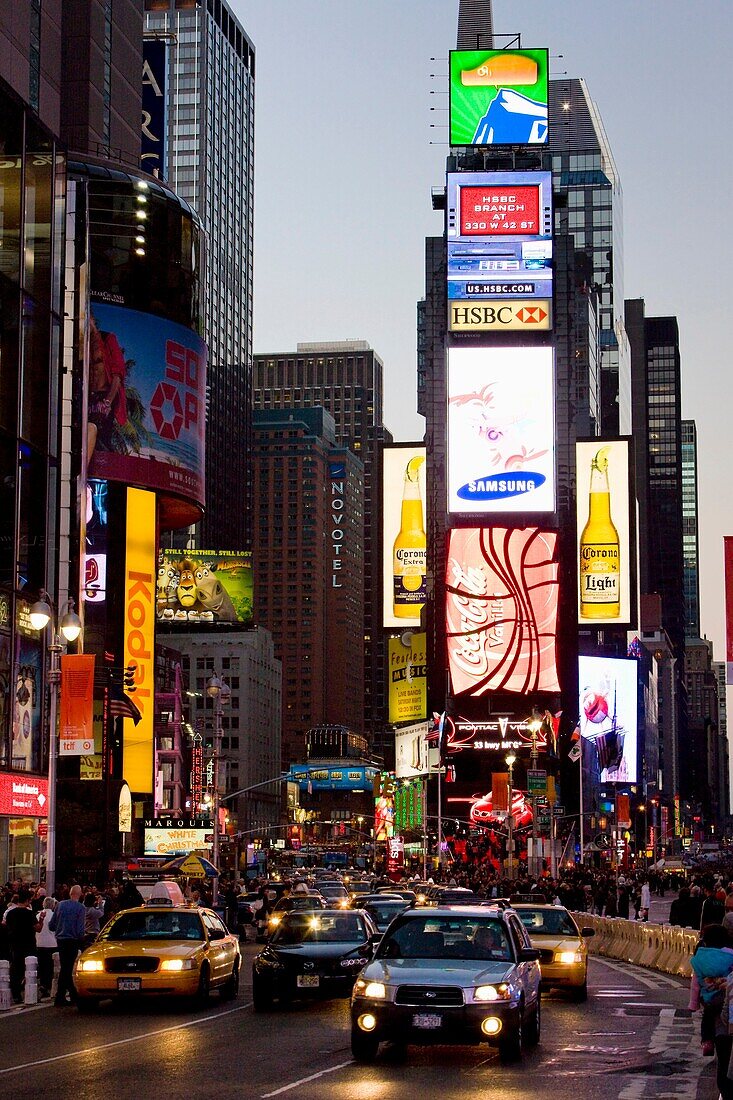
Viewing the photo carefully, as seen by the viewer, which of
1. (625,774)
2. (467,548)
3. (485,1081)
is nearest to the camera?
(485,1081)

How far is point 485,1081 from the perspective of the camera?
16203mm

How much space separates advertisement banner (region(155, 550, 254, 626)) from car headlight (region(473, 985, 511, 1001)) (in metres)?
135

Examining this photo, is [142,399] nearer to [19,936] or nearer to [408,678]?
[19,936]

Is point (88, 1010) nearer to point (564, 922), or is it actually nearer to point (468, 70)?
point (564, 922)

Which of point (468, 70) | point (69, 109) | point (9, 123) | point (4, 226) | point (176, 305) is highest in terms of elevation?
point (468, 70)

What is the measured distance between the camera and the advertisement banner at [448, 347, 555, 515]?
422ft

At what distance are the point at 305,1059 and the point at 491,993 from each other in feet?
6.97

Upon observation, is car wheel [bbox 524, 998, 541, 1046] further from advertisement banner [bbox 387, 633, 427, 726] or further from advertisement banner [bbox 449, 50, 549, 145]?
advertisement banner [bbox 387, 633, 427, 726]

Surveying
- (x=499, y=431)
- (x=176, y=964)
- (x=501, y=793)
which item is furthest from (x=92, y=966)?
(x=499, y=431)

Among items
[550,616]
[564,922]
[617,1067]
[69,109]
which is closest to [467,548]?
[550,616]

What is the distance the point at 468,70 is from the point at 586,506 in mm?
40124

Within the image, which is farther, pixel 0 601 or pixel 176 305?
pixel 176 305

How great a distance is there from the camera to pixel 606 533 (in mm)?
131875

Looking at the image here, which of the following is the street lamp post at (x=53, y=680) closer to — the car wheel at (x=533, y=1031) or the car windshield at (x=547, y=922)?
the car windshield at (x=547, y=922)
